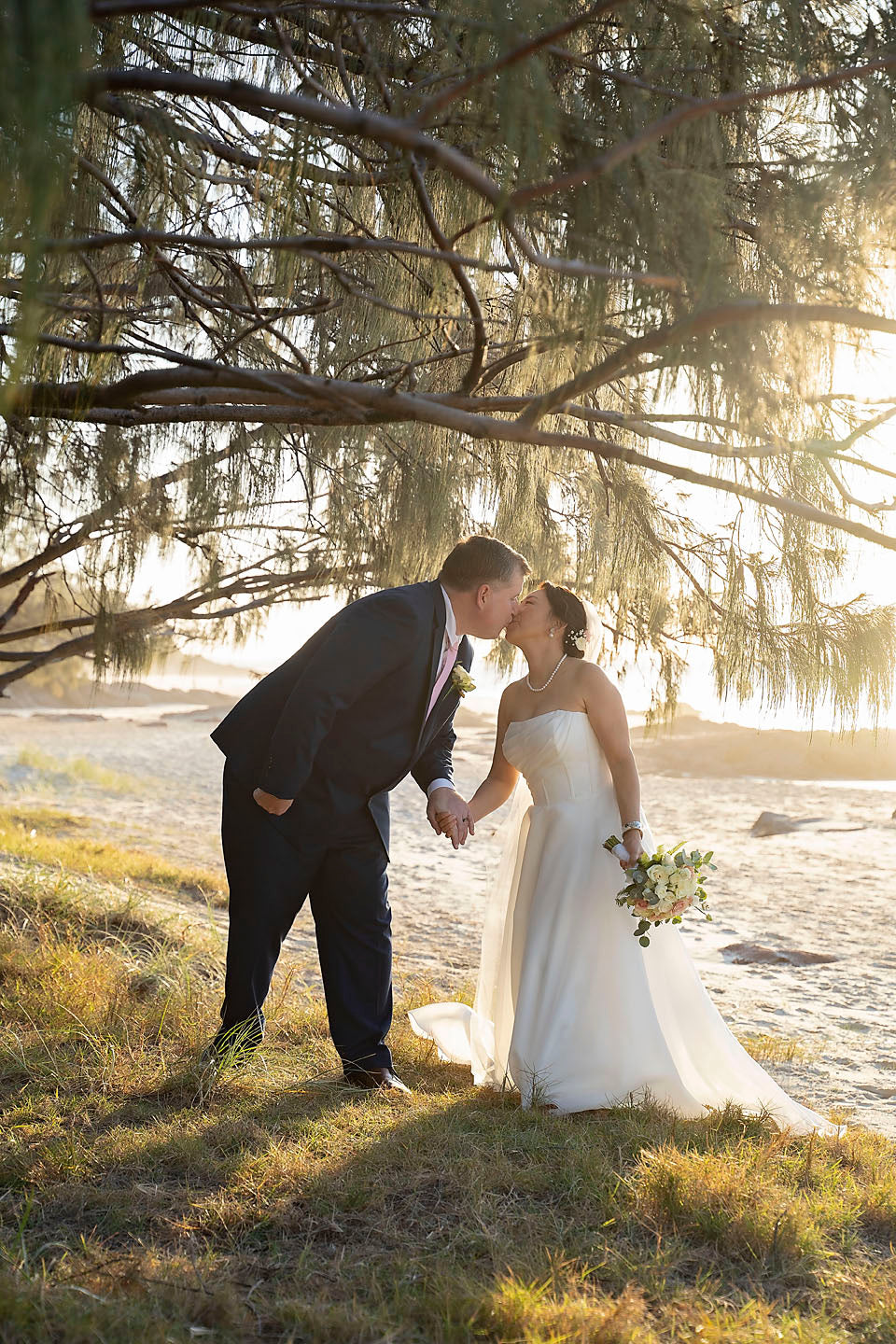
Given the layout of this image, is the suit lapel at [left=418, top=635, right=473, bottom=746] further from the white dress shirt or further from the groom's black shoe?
the groom's black shoe

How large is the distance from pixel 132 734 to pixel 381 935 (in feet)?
71.6

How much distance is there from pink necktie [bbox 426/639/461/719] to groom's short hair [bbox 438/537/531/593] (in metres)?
0.21

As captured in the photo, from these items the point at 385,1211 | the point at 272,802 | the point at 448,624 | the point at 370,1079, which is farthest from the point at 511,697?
the point at 385,1211

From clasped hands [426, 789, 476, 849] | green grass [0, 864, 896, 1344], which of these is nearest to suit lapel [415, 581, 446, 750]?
clasped hands [426, 789, 476, 849]

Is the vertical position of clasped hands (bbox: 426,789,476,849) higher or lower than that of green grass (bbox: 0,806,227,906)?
higher

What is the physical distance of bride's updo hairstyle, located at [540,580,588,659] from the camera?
3812 millimetres

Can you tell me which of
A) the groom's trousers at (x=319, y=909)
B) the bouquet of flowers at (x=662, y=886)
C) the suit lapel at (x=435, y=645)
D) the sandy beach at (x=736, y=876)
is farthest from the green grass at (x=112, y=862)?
the bouquet of flowers at (x=662, y=886)

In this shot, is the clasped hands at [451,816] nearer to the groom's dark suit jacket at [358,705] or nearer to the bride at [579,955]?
the groom's dark suit jacket at [358,705]

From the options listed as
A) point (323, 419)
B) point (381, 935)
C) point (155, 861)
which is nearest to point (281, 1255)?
point (381, 935)

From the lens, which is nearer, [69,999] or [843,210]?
[843,210]

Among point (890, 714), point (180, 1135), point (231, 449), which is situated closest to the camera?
point (180, 1135)

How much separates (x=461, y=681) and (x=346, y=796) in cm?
62

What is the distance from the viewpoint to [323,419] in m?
2.21

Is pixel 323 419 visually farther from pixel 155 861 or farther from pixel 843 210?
pixel 155 861
